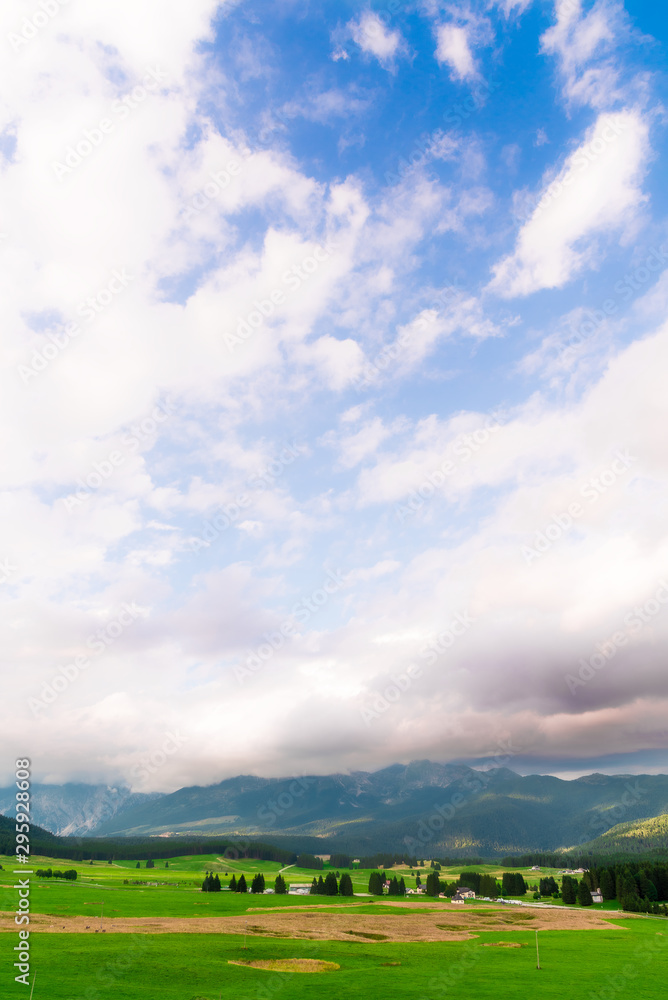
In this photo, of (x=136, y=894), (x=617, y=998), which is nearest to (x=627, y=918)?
(x=617, y=998)

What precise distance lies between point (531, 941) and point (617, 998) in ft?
150

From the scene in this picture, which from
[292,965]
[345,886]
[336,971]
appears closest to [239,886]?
[345,886]

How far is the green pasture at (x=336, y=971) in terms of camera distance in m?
47.6

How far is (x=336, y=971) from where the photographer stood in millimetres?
57719

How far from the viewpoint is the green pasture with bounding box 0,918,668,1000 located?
156ft

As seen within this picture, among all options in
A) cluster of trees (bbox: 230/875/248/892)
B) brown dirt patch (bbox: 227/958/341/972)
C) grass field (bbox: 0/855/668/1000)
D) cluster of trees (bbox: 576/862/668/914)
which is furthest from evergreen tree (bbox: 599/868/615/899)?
brown dirt patch (bbox: 227/958/341/972)

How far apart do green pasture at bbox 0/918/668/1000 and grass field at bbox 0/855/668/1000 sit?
0.13 metres

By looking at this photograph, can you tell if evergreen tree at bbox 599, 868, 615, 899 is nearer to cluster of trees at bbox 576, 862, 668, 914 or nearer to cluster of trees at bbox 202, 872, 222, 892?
cluster of trees at bbox 576, 862, 668, 914

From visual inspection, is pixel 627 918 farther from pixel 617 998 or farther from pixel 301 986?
pixel 301 986

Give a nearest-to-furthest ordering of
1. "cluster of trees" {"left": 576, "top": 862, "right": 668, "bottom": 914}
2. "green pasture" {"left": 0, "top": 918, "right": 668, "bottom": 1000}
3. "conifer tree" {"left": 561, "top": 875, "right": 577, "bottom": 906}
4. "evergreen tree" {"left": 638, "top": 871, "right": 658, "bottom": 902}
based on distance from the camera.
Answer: "green pasture" {"left": 0, "top": 918, "right": 668, "bottom": 1000}
"cluster of trees" {"left": 576, "top": 862, "right": 668, "bottom": 914}
"evergreen tree" {"left": 638, "top": 871, "right": 658, "bottom": 902}
"conifer tree" {"left": 561, "top": 875, "right": 577, "bottom": 906}

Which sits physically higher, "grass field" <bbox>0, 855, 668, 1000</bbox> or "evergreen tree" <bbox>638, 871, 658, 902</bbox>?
"grass field" <bbox>0, 855, 668, 1000</bbox>

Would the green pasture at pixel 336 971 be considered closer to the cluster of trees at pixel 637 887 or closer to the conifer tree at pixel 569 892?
the cluster of trees at pixel 637 887

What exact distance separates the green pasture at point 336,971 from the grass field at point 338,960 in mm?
131

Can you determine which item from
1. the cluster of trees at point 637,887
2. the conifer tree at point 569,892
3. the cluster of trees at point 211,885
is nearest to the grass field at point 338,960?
the cluster of trees at point 637,887
